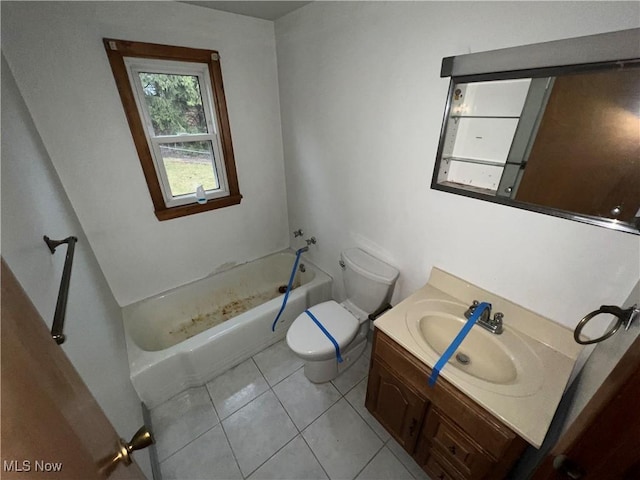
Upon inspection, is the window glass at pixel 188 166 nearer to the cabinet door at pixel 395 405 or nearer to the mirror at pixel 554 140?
the mirror at pixel 554 140

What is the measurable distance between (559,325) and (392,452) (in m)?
1.03

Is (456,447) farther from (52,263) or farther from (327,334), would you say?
(52,263)

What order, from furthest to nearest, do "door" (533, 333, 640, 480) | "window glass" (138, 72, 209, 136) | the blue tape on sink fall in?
"window glass" (138, 72, 209, 136), the blue tape on sink, "door" (533, 333, 640, 480)

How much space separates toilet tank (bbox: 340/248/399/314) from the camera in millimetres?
1530

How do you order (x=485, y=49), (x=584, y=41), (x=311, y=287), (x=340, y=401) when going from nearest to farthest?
(x=584, y=41)
(x=485, y=49)
(x=340, y=401)
(x=311, y=287)

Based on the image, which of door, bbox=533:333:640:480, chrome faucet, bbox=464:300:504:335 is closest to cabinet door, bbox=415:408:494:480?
chrome faucet, bbox=464:300:504:335

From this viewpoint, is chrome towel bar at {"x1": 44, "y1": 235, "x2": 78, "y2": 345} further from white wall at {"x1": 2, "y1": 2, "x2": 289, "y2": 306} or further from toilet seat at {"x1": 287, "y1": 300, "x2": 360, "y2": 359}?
toilet seat at {"x1": 287, "y1": 300, "x2": 360, "y2": 359}

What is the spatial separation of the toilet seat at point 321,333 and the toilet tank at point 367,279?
128 mm

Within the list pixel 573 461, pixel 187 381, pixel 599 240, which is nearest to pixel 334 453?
pixel 187 381

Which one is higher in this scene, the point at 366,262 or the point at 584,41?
the point at 584,41

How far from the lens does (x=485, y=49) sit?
940 millimetres

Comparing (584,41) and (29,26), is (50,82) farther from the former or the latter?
(584,41)

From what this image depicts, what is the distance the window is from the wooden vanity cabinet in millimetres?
1641

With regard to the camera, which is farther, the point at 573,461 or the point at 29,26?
the point at 29,26
